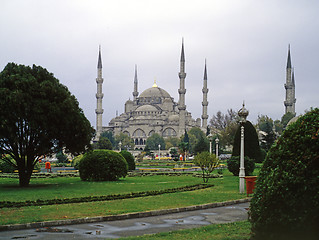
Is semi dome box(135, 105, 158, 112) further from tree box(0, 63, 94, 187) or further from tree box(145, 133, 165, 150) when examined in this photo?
tree box(0, 63, 94, 187)

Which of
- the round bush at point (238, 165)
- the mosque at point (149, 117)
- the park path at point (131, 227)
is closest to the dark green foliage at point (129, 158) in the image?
the round bush at point (238, 165)

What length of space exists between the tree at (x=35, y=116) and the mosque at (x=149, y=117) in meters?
83.3

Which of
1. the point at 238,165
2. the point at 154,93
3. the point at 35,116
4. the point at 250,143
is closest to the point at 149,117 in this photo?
the point at 154,93

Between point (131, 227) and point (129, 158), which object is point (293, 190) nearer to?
point (131, 227)

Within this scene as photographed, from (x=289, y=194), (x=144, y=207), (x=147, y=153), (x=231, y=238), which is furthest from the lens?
(x=147, y=153)

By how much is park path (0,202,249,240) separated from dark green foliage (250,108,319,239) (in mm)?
2970

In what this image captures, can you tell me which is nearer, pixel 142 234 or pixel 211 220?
pixel 142 234

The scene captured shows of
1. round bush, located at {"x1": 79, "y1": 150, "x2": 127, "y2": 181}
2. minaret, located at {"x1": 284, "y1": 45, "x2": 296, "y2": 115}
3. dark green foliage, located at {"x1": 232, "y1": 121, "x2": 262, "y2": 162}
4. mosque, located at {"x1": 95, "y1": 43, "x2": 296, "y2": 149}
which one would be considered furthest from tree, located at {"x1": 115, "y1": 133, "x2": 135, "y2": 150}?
round bush, located at {"x1": 79, "y1": 150, "x2": 127, "y2": 181}

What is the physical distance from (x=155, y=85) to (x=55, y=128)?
429ft

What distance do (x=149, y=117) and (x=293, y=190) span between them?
392 feet

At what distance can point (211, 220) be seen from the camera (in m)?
9.05

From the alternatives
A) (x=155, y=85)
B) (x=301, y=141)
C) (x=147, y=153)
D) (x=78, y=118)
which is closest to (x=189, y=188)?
(x=78, y=118)

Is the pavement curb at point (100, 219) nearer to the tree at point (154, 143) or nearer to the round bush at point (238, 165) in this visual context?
the round bush at point (238, 165)

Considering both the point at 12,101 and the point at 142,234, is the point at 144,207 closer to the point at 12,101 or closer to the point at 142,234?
the point at 142,234
